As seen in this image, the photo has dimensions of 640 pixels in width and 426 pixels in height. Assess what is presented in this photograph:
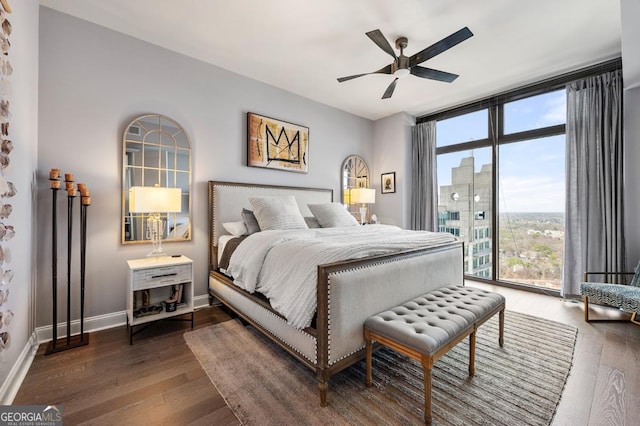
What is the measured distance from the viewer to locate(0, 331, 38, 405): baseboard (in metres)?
1.59

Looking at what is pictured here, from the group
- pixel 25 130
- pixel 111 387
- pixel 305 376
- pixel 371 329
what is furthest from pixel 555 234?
pixel 25 130

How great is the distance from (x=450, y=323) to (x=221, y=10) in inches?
125

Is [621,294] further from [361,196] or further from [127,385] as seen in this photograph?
[127,385]

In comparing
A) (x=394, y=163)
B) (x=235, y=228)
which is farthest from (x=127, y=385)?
(x=394, y=163)

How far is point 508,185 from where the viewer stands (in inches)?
166

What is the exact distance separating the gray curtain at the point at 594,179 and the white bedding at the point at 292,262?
2.23 meters

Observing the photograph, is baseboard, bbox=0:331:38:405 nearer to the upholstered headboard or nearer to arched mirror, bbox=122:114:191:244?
arched mirror, bbox=122:114:191:244

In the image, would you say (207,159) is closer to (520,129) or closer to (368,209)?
(368,209)

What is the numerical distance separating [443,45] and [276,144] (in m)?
2.39

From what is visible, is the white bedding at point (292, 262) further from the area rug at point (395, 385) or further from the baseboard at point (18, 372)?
the baseboard at point (18, 372)

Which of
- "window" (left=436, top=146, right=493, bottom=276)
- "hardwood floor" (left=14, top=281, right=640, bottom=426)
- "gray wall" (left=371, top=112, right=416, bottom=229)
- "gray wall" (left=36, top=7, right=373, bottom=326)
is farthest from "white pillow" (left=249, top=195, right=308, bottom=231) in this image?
"window" (left=436, top=146, right=493, bottom=276)

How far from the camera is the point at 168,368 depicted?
199 centimetres

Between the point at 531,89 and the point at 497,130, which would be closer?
the point at 531,89

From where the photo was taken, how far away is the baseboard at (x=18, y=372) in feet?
5.21
